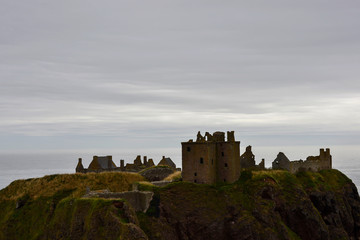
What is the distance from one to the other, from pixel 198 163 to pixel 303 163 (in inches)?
1110

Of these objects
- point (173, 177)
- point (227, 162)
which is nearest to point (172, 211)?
point (173, 177)

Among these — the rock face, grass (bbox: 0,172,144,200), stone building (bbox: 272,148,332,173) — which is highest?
stone building (bbox: 272,148,332,173)

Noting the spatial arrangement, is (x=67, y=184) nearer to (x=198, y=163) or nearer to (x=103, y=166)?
(x=198, y=163)

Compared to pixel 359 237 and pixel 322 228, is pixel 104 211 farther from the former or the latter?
pixel 359 237

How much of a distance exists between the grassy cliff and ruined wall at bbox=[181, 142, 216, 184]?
7.19ft

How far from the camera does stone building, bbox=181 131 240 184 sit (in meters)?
67.6

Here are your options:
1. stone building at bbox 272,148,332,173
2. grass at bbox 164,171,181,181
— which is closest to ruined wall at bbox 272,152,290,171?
stone building at bbox 272,148,332,173

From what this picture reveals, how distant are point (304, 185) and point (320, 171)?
14.4 meters

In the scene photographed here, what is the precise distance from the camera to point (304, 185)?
77.9 meters

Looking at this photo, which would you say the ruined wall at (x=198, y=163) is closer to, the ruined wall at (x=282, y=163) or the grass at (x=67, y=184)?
the grass at (x=67, y=184)

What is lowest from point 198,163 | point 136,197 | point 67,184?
point 136,197

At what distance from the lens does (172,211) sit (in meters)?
60.8

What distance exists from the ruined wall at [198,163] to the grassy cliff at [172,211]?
7.19 ft

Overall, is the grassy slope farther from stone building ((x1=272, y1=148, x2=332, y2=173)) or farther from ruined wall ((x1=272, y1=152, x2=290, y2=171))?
stone building ((x1=272, y1=148, x2=332, y2=173))
